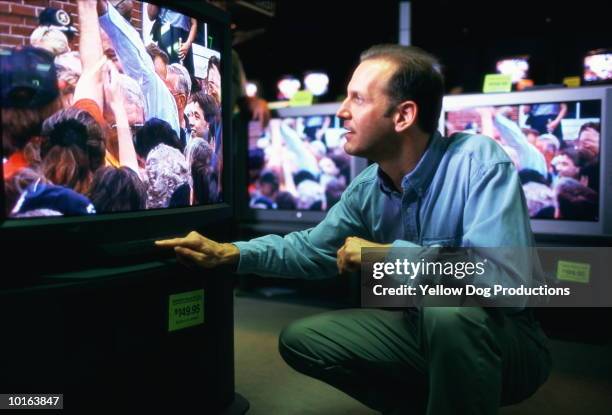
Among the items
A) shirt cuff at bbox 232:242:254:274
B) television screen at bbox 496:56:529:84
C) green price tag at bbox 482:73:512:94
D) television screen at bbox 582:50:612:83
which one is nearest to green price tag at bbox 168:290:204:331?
shirt cuff at bbox 232:242:254:274

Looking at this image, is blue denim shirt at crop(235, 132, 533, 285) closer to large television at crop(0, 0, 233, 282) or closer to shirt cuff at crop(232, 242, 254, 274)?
shirt cuff at crop(232, 242, 254, 274)

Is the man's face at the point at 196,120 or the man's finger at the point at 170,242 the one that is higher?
the man's face at the point at 196,120

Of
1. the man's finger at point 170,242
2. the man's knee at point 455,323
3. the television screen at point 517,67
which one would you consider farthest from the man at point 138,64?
the television screen at point 517,67

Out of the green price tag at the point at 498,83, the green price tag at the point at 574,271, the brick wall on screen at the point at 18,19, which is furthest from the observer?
the green price tag at the point at 498,83

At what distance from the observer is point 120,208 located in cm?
123

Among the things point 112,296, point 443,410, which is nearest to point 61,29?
point 112,296

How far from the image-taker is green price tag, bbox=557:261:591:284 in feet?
8.16

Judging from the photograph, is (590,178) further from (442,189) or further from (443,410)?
(443,410)

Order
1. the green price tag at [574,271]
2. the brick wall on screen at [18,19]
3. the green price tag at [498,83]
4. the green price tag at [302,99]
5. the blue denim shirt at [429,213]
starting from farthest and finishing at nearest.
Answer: the green price tag at [302,99] → the green price tag at [498,83] → the green price tag at [574,271] → the blue denim shirt at [429,213] → the brick wall on screen at [18,19]

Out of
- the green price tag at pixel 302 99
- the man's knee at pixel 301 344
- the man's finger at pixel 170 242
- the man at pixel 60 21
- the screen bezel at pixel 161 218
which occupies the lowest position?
the man's knee at pixel 301 344

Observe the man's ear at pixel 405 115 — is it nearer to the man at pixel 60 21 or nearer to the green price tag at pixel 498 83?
the man at pixel 60 21

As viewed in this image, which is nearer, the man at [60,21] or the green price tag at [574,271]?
the man at [60,21]

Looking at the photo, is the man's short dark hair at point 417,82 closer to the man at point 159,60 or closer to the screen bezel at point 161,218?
the screen bezel at point 161,218

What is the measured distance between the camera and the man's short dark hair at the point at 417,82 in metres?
1.44
